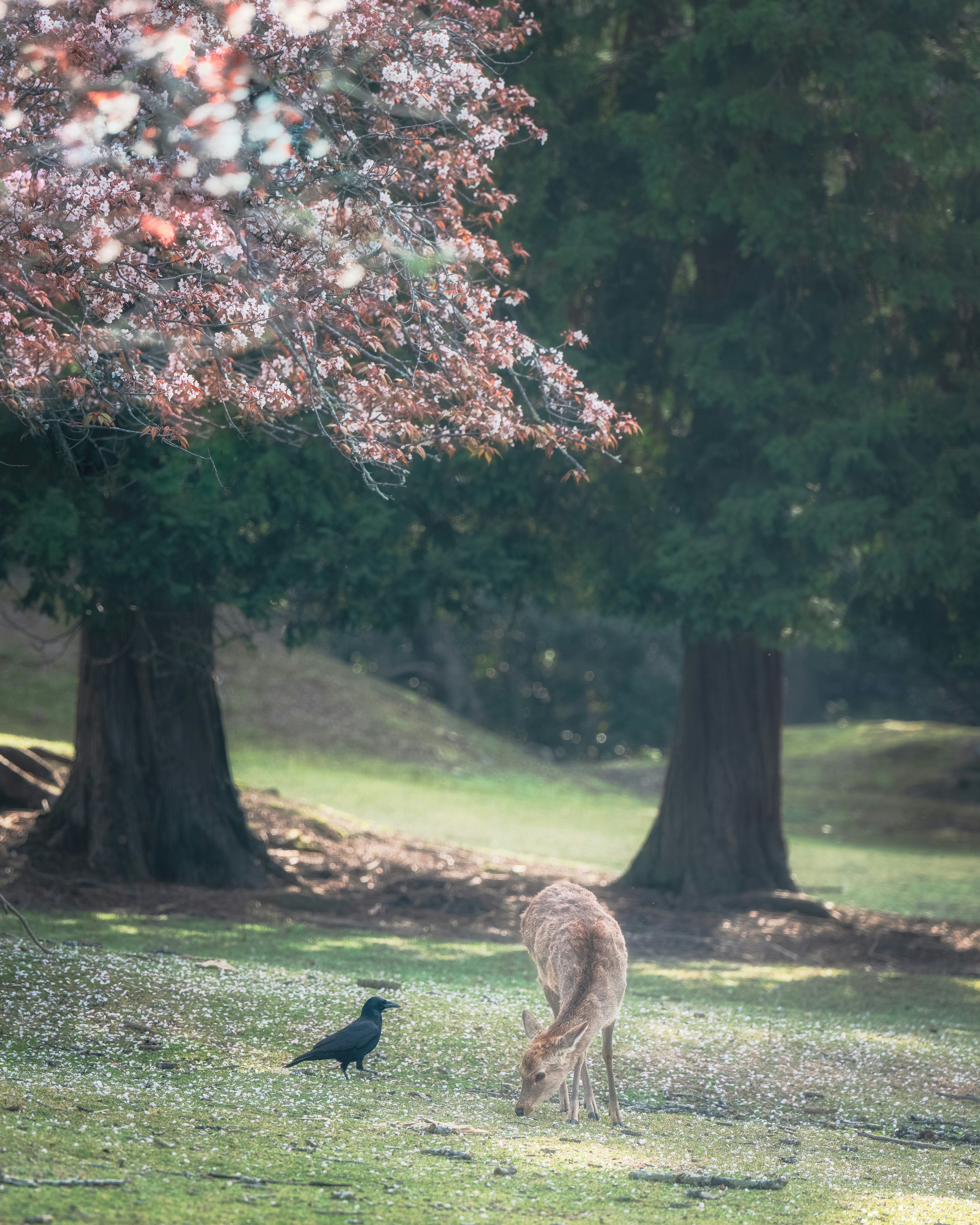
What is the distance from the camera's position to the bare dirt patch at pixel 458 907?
523 inches

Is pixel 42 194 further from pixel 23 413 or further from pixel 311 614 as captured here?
pixel 311 614

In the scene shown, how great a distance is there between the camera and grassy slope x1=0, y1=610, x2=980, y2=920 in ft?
69.3

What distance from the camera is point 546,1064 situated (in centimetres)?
620

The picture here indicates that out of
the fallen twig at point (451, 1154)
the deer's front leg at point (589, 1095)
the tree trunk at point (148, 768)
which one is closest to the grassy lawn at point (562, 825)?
the tree trunk at point (148, 768)

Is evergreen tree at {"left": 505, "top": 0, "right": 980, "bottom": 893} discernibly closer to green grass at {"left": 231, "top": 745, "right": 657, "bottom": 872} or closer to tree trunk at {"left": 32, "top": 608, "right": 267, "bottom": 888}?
tree trunk at {"left": 32, "top": 608, "right": 267, "bottom": 888}

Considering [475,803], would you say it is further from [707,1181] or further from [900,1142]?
[707,1181]

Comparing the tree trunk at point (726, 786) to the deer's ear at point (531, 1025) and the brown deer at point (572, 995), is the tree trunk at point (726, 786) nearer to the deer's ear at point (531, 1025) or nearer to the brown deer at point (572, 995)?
the brown deer at point (572, 995)

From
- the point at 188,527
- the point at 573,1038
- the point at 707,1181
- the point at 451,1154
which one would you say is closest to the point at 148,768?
the point at 188,527

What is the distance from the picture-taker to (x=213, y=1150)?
531 centimetres

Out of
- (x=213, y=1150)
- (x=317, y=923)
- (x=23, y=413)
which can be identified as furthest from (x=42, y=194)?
(x=317, y=923)

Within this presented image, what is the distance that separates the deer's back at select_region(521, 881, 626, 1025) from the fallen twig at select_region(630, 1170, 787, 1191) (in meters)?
0.99

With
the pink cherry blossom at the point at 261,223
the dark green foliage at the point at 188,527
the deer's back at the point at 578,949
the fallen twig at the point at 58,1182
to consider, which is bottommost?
the fallen twig at the point at 58,1182

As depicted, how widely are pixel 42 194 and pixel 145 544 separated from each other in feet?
19.5

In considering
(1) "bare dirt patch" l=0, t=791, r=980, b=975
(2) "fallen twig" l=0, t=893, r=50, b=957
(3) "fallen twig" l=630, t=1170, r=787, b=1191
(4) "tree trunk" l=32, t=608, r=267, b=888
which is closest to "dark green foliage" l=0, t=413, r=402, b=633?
(4) "tree trunk" l=32, t=608, r=267, b=888
